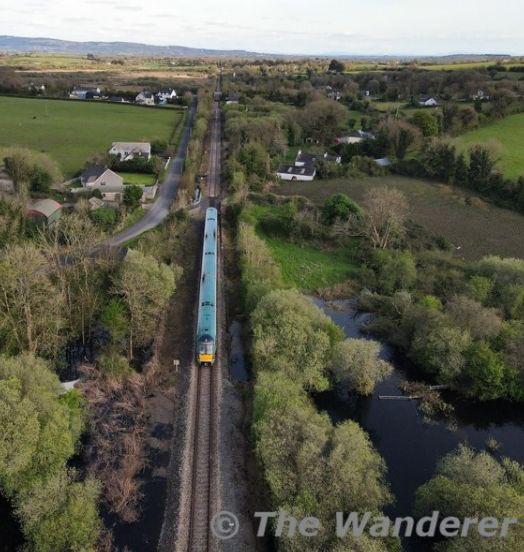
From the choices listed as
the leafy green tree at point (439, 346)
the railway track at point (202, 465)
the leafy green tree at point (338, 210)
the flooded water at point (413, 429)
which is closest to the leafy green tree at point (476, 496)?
the flooded water at point (413, 429)

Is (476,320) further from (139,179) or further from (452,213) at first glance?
(139,179)

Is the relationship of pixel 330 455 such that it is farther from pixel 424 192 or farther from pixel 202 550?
pixel 424 192

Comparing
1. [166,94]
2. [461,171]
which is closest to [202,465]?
[461,171]

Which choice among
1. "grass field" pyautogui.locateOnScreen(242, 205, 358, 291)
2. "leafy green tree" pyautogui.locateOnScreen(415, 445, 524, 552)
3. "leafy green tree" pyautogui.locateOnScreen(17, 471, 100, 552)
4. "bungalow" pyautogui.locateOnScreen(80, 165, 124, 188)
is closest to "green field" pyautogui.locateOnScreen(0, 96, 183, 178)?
"bungalow" pyautogui.locateOnScreen(80, 165, 124, 188)

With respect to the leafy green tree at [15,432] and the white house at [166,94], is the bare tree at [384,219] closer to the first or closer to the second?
the leafy green tree at [15,432]

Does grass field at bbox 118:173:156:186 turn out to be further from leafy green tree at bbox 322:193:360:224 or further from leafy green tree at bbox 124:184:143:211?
leafy green tree at bbox 322:193:360:224

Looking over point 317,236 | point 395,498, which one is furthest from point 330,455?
point 317,236
